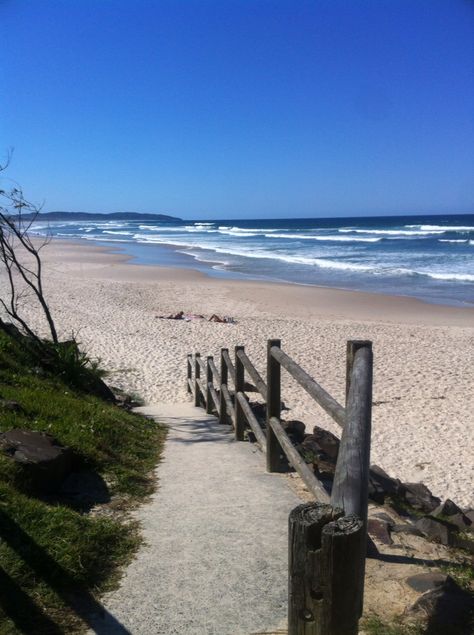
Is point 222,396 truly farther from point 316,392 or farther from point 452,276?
point 452,276

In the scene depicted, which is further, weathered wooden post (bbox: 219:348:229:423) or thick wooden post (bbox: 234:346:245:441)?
weathered wooden post (bbox: 219:348:229:423)

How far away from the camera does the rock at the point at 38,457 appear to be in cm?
400

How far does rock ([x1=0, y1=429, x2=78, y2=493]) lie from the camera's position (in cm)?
400

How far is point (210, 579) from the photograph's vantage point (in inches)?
122

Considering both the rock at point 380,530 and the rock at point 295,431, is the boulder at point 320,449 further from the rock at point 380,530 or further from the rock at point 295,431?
the rock at point 380,530

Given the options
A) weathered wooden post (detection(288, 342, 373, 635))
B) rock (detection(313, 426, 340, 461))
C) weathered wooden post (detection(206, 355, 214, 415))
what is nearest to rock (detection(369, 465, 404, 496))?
→ rock (detection(313, 426, 340, 461))

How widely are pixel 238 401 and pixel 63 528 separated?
10.2ft

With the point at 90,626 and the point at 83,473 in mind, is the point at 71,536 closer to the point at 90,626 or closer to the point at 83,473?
the point at 90,626

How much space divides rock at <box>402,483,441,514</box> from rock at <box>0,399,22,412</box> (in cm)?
344

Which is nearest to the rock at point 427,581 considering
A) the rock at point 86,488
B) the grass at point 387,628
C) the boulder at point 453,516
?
the grass at point 387,628

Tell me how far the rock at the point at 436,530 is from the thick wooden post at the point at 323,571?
2.19 metres

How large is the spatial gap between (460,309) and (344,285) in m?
7.25

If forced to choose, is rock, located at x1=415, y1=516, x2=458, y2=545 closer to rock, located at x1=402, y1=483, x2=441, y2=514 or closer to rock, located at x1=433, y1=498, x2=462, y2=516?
rock, located at x1=433, y1=498, x2=462, y2=516

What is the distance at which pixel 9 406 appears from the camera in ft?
16.9
